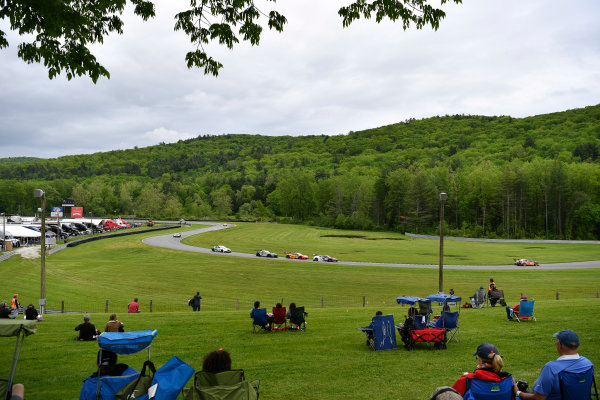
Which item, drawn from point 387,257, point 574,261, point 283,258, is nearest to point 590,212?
point 574,261

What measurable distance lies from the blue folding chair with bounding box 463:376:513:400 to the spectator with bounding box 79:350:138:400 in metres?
4.79

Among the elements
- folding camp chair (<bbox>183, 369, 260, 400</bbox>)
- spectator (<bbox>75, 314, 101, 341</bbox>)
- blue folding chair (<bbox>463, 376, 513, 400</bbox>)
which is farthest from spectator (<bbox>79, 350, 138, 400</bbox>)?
spectator (<bbox>75, 314, 101, 341</bbox>)

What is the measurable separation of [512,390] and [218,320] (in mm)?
11442

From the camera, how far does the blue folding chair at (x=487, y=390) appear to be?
5023 mm

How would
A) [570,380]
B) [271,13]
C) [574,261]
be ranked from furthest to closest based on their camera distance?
[574,261], [271,13], [570,380]

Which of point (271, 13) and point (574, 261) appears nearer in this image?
point (271, 13)

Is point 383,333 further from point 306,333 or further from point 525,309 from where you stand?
point 525,309

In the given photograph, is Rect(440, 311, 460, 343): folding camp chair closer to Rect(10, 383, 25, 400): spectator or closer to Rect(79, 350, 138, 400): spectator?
Rect(79, 350, 138, 400): spectator

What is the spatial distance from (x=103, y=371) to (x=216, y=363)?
79.7 inches

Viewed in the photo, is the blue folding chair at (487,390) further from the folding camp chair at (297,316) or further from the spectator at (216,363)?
the folding camp chair at (297,316)

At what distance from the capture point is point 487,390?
16.5ft

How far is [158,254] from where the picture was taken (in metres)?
59.2

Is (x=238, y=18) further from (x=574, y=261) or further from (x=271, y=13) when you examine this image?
(x=574, y=261)

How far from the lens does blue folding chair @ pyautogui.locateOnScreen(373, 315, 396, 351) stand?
10.4 meters
